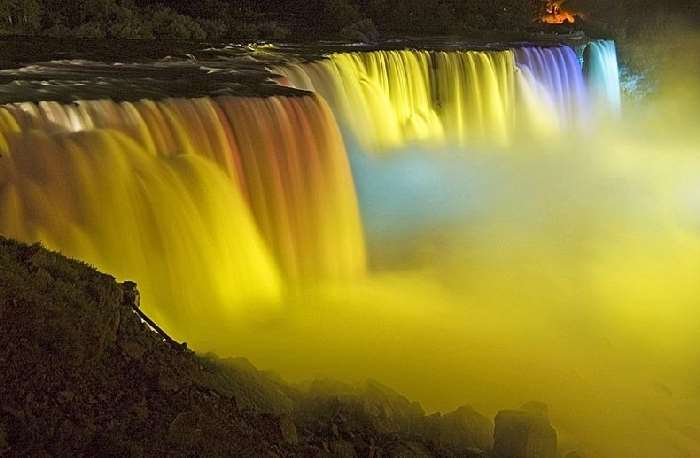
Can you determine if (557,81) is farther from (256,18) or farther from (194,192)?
(194,192)

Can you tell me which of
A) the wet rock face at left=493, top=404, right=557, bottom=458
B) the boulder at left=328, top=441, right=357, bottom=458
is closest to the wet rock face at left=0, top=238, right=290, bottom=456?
the boulder at left=328, top=441, right=357, bottom=458

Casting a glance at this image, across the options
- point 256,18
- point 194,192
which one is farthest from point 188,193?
point 256,18

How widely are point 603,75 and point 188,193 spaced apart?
13.5 metres

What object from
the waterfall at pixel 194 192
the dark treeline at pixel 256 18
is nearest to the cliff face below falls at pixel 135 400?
the waterfall at pixel 194 192

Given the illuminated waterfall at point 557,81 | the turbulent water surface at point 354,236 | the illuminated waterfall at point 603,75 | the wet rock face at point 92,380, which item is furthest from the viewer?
the illuminated waterfall at point 603,75

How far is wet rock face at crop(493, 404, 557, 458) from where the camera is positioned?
3.93 meters

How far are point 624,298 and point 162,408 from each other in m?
6.15

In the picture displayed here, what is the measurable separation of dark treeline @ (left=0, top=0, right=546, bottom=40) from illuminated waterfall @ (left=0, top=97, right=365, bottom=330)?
817 centimetres

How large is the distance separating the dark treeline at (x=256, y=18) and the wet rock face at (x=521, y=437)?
40.2ft

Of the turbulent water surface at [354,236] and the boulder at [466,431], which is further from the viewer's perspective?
the turbulent water surface at [354,236]

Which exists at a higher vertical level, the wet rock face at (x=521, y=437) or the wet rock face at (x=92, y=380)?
the wet rock face at (x=92, y=380)

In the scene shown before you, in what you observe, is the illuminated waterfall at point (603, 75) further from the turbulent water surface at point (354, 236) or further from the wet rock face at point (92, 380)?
the wet rock face at point (92, 380)

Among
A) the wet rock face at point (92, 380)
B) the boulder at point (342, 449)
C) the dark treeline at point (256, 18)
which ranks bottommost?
the boulder at point (342, 449)

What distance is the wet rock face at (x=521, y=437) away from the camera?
12.9 feet
